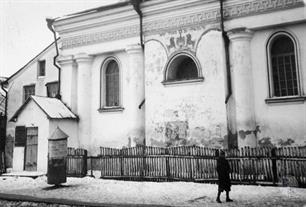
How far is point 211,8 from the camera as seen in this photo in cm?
1452

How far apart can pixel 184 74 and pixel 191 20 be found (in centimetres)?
256

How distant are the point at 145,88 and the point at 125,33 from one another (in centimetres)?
→ 320

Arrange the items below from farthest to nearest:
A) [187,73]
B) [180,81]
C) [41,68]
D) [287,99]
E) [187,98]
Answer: [41,68] → [187,73] → [180,81] → [187,98] → [287,99]

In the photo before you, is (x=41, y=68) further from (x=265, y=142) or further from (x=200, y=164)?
(x=265, y=142)

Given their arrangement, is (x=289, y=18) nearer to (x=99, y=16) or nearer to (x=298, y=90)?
(x=298, y=90)

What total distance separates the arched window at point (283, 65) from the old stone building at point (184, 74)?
4cm

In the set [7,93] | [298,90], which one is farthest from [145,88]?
[7,93]

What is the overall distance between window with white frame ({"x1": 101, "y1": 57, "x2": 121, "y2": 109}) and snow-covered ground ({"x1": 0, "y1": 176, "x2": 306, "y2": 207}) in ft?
17.7

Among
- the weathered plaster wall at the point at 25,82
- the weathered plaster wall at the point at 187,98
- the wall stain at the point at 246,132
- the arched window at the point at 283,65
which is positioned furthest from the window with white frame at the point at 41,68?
the arched window at the point at 283,65

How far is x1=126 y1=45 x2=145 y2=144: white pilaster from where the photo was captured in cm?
1588

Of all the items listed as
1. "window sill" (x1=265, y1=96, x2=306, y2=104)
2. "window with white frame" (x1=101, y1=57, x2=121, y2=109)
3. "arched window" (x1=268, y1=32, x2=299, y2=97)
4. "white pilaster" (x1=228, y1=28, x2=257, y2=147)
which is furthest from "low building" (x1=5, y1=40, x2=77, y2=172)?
"arched window" (x1=268, y1=32, x2=299, y2=97)

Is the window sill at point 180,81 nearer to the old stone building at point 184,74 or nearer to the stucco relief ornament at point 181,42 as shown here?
the old stone building at point 184,74

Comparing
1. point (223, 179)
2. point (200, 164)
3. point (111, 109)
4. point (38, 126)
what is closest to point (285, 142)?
point (200, 164)

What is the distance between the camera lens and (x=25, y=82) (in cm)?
2242
